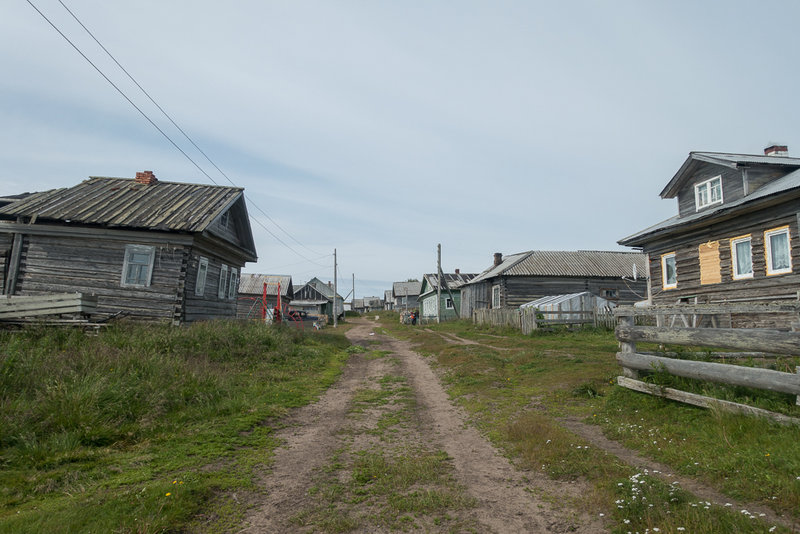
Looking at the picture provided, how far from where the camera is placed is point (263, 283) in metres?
47.7

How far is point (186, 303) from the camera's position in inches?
607

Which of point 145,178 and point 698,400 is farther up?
point 145,178

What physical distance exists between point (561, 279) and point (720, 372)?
92.7 ft

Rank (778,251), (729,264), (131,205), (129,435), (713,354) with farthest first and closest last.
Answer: (131,205)
(729,264)
(778,251)
(713,354)
(129,435)

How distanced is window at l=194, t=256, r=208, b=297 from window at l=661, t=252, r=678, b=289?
19263 mm

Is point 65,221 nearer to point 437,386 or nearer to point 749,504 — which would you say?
point 437,386

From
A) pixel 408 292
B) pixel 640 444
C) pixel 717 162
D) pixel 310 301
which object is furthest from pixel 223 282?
pixel 408 292

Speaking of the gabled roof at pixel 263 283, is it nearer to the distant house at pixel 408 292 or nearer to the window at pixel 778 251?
the distant house at pixel 408 292

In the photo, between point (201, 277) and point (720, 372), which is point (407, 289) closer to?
point (201, 277)

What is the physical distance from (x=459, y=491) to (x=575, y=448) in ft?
5.95

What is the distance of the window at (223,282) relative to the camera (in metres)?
18.8

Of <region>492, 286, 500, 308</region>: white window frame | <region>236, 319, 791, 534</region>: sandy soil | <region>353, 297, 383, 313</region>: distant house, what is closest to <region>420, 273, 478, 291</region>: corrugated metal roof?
<region>492, 286, 500, 308</region>: white window frame

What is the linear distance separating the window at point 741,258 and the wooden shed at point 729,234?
0.03 m

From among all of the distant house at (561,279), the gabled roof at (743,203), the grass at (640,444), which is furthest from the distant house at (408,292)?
the grass at (640,444)
